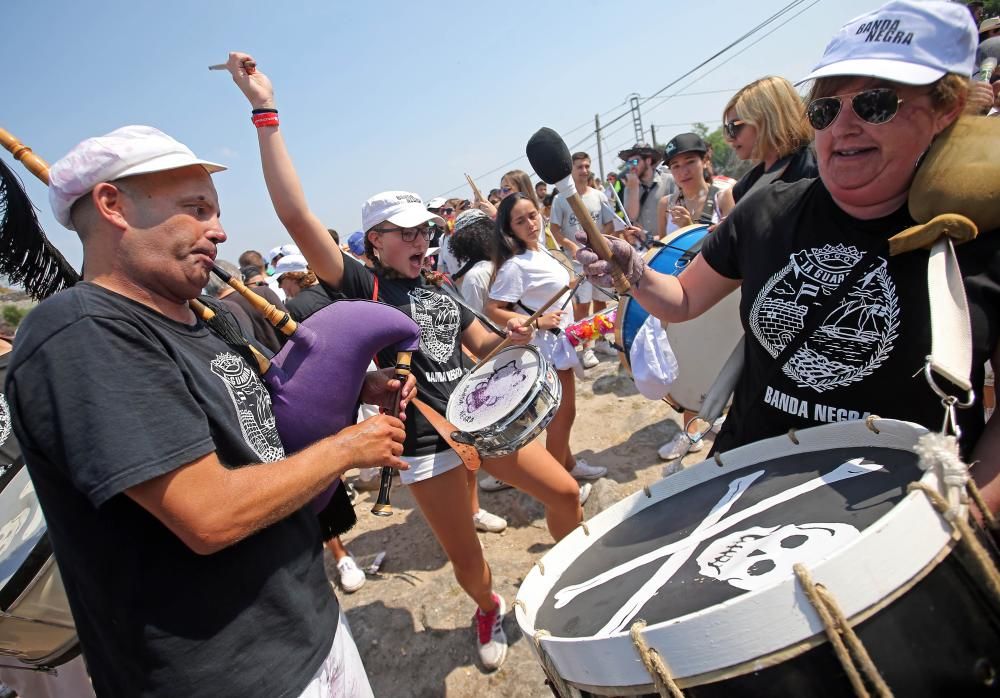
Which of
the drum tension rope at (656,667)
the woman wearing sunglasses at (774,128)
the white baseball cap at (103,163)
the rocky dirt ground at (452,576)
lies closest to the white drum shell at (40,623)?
the white baseball cap at (103,163)

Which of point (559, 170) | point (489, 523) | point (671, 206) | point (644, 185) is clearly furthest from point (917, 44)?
point (644, 185)

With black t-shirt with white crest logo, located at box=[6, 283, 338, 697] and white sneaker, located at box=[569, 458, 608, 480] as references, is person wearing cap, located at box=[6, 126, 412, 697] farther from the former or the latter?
white sneaker, located at box=[569, 458, 608, 480]

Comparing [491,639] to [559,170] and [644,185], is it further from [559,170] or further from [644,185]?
[644,185]

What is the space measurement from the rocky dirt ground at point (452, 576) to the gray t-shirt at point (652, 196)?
288 centimetres

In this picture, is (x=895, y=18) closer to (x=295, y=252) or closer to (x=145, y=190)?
(x=145, y=190)

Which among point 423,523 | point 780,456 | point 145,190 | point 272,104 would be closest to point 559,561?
point 780,456

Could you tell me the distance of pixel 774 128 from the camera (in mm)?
3043

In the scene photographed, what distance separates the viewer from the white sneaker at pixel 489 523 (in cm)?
391

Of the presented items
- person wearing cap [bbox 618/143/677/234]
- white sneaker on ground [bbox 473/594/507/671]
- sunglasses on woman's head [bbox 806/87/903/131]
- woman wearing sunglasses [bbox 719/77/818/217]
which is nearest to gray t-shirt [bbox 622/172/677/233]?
person wearing cap [bbox 618/143/677/234]

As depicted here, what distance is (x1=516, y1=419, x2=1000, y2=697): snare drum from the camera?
85 cm

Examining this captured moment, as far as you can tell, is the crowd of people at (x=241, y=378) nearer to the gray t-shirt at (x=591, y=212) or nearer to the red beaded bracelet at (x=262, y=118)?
the red beaded bracelet at (x=262, y=118)

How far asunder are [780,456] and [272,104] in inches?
82.9

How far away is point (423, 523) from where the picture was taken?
4387 millimetres

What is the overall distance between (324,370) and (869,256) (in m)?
1.57
